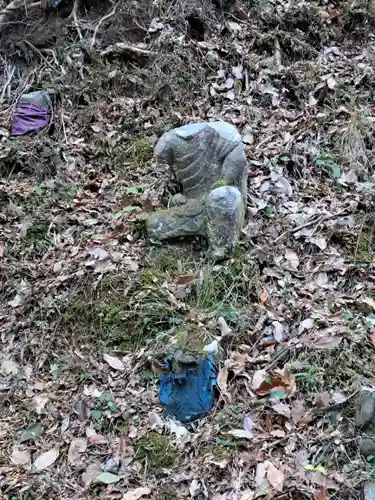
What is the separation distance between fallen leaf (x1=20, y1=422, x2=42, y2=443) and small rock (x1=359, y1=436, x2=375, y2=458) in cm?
193

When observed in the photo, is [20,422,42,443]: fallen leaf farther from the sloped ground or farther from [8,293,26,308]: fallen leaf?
[8,293,26,308]: fallen leaf

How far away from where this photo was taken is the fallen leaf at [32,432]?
388cm

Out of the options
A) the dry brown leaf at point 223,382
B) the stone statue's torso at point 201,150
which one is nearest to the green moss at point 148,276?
the stone statue's torso at point 201,150

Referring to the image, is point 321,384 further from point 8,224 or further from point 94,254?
point 8,224

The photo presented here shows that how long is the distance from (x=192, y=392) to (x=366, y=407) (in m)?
1.00

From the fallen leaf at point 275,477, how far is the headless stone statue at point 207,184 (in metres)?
1.59

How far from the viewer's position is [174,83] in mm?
6344

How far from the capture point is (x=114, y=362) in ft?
13.6

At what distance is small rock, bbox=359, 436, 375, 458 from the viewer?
10.9 feet

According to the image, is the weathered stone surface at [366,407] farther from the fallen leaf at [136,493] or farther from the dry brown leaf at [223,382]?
the fallen leaf at [136,493]

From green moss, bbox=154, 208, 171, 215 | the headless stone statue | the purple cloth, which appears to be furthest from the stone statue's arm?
the purple cloth

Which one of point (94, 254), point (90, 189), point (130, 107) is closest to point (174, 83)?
point (130, 107)

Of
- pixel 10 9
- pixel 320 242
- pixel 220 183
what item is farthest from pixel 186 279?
pixel 10 9

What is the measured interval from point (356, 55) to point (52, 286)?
13.7 feet
